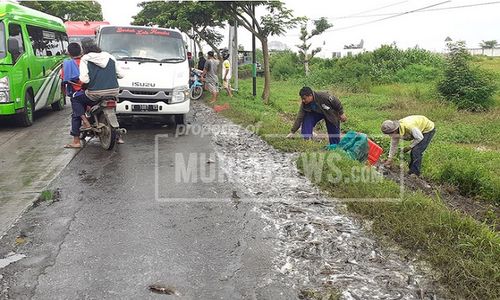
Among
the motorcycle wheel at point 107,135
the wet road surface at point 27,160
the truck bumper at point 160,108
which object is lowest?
the wet road surface at point 27,160

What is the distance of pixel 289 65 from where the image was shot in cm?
3738

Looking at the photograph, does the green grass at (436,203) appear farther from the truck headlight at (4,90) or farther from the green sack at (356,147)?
the truck headlight at (4,90)

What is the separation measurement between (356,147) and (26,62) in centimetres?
731

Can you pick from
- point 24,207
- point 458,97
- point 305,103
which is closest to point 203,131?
point 305,103

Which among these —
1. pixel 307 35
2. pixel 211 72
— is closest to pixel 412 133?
pixel 211 72

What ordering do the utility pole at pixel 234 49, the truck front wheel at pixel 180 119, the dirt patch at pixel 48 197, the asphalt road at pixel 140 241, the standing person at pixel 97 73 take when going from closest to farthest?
the asphalt road at pixel 140 241
the dirt patch at pixel 48 197
the standing person at pixel 97 73
the truck front wheel at pixel 180 119
the utility pole at pixel 234 49

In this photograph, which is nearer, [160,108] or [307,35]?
[160,108]

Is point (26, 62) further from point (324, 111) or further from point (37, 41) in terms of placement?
point (324, 111)

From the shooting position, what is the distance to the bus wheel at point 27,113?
9.39 meters

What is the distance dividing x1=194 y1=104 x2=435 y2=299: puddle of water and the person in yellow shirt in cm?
182

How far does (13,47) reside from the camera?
28.0 feet

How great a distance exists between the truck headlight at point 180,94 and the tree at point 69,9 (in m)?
30.7

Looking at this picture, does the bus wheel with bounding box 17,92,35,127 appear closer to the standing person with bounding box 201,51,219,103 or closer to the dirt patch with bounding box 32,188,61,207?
the dirt patch with bounding box 32,188,61,207

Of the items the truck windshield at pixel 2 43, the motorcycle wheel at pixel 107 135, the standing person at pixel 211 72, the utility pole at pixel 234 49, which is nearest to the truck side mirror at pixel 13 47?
the truck windshield at pixel 2 43
